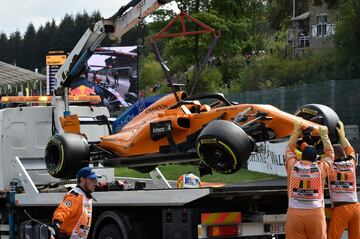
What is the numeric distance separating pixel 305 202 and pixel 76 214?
8.51ft

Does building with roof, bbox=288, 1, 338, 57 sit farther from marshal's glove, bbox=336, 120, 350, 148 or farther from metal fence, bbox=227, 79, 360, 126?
marshal's glove, bbox=336, 120, 350, 148

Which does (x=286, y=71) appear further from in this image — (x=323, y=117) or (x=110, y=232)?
(x=110, y=232)

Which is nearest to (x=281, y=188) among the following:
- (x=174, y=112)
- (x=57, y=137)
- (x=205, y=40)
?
(x=174, y=112)

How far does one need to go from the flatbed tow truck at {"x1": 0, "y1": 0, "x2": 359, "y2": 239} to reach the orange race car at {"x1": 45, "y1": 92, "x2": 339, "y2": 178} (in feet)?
1.44

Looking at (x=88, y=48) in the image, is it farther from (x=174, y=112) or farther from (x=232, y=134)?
(x=232, y=134)

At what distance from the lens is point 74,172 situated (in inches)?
445

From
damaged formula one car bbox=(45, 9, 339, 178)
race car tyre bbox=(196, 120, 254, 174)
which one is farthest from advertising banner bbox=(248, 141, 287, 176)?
race car tyre bbox=(196, 120, 254, 174)

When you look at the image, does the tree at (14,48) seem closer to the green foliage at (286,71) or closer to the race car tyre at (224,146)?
the green foliage at (286,71)

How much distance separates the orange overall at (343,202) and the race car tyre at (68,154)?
11.4 feet

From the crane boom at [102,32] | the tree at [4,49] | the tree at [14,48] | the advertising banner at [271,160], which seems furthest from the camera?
the tree at [4,49]

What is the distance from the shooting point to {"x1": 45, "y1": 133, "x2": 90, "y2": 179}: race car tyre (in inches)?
438

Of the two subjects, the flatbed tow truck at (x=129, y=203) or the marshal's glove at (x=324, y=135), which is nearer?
the flatbed tow truck at (x=129, y=203)

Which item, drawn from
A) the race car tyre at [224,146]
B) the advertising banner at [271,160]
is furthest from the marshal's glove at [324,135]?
the advertising banner at [271,160]

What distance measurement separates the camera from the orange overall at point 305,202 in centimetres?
909
